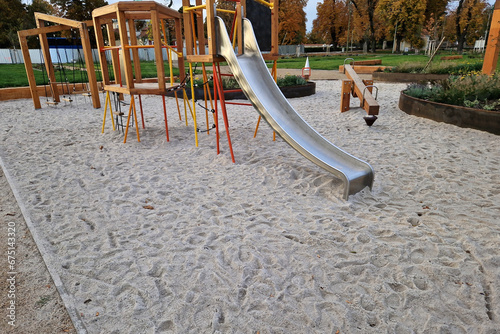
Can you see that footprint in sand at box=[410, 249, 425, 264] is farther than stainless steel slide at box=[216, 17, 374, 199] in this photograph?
No

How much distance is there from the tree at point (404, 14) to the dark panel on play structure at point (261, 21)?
38730mm

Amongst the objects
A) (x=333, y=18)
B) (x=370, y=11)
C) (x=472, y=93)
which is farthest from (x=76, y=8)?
(x=370, y=11)

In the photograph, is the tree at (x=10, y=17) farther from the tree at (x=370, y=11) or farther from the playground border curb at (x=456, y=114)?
the playground border curb at (x=456, y=114)

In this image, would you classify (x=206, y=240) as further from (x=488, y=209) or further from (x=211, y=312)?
(x=488, y=209)

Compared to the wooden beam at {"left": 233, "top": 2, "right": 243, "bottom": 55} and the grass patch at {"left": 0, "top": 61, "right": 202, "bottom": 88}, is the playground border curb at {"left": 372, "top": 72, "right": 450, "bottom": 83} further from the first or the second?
the wooden beam at {"left": 233, "top": 2, "right": 243, "bottom": 55}

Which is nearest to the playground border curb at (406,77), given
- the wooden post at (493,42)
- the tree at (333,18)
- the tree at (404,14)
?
the wooden post at (493,42)

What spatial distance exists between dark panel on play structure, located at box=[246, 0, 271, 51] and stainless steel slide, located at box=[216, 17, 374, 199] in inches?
16.9

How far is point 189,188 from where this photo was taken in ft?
12.7

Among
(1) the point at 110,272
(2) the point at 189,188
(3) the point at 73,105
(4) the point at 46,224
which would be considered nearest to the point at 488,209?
(2) the point at 189,188

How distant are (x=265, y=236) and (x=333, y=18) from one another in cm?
4926

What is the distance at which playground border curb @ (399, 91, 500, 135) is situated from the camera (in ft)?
18.2

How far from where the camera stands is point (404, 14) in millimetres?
37562

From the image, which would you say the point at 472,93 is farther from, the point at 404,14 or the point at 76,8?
the point at 404,14

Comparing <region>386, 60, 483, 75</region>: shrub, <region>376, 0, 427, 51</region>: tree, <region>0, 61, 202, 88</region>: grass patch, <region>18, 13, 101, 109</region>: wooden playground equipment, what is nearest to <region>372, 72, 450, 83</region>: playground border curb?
<region>386, 60, 483, 75</region>: shrub
